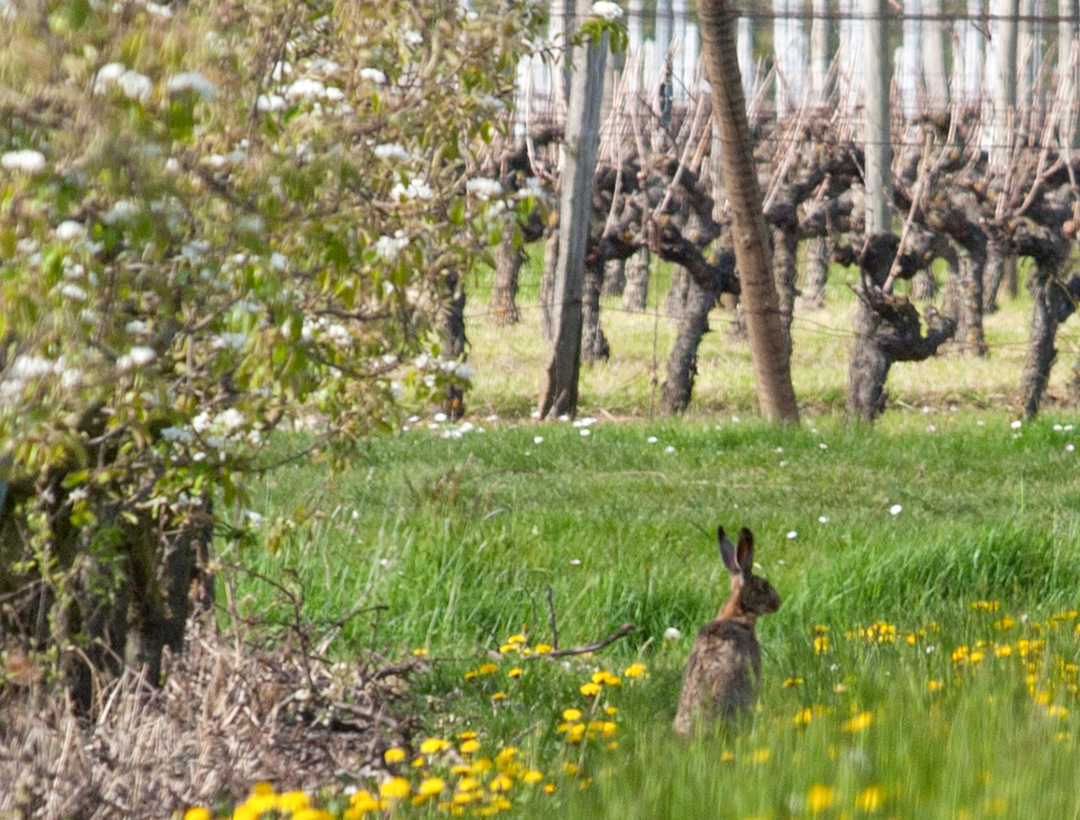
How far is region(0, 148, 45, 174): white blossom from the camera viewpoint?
2441 mm

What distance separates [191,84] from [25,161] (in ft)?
1.05

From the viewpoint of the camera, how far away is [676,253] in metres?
15.0

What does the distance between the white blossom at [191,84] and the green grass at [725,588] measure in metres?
1.52

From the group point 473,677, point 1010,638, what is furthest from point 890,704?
point 473,677

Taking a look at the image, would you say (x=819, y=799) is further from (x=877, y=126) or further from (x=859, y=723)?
(x=877, y=126)

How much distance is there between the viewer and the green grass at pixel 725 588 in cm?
316

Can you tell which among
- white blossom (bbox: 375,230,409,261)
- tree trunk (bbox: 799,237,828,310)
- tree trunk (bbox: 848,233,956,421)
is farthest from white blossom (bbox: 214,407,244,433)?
tree trunk (bbox: 799,237,828,310)

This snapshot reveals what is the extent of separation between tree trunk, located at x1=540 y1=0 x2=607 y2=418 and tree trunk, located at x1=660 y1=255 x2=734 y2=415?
2169mm

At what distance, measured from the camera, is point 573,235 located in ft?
43.2

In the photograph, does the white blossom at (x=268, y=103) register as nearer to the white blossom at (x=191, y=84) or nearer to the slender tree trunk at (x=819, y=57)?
the white blossom at (x=191, y=84)

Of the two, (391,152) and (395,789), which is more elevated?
(391,152)

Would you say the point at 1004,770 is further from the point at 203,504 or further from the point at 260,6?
the point at 203,504

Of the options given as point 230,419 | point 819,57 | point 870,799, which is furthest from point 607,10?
point 819,57

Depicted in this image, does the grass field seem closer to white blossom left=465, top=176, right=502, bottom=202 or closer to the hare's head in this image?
the hare's head
